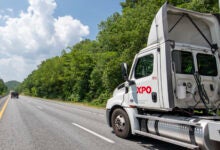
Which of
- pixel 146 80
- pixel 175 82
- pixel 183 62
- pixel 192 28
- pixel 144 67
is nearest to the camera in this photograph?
pixel 175 82

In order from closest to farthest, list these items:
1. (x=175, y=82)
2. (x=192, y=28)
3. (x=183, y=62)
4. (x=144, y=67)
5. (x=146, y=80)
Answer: (x=175, y=82) → (x=183, y=62) → (x=146, y=80) → (x=144, y=67) → (x=192, y=28)

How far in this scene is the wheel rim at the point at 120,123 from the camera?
7051mm

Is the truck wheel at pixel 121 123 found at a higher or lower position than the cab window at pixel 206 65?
lower

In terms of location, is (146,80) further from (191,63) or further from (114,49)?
(114,49)

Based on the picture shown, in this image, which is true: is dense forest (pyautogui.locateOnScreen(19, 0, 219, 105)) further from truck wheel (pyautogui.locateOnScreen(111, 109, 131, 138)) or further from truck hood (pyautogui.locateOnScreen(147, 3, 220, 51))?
truck wheel (pyautogui.locateOnScreen(111, 109, 131, 138))

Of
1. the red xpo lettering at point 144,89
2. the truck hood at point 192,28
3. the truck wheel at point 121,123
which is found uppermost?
the truck hood at point 192,28

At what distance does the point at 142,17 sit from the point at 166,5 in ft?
51.8

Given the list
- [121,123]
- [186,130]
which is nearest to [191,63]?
[186,130]

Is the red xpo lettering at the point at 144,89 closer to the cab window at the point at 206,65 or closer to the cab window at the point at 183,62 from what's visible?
the cab window at the point at 183,62

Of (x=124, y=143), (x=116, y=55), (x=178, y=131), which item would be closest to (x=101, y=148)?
(x=124, y=143)

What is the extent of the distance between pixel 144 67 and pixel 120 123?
2.01m

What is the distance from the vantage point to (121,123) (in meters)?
7.10

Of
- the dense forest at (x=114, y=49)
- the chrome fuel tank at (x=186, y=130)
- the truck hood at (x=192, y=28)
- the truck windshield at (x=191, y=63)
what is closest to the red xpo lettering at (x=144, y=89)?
the chrome fuel tank at (x=186, y=130)

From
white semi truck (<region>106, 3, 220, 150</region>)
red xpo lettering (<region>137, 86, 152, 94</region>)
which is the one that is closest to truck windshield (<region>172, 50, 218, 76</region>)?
white semi truck (<region>106, 3, 220, 150</region>)
